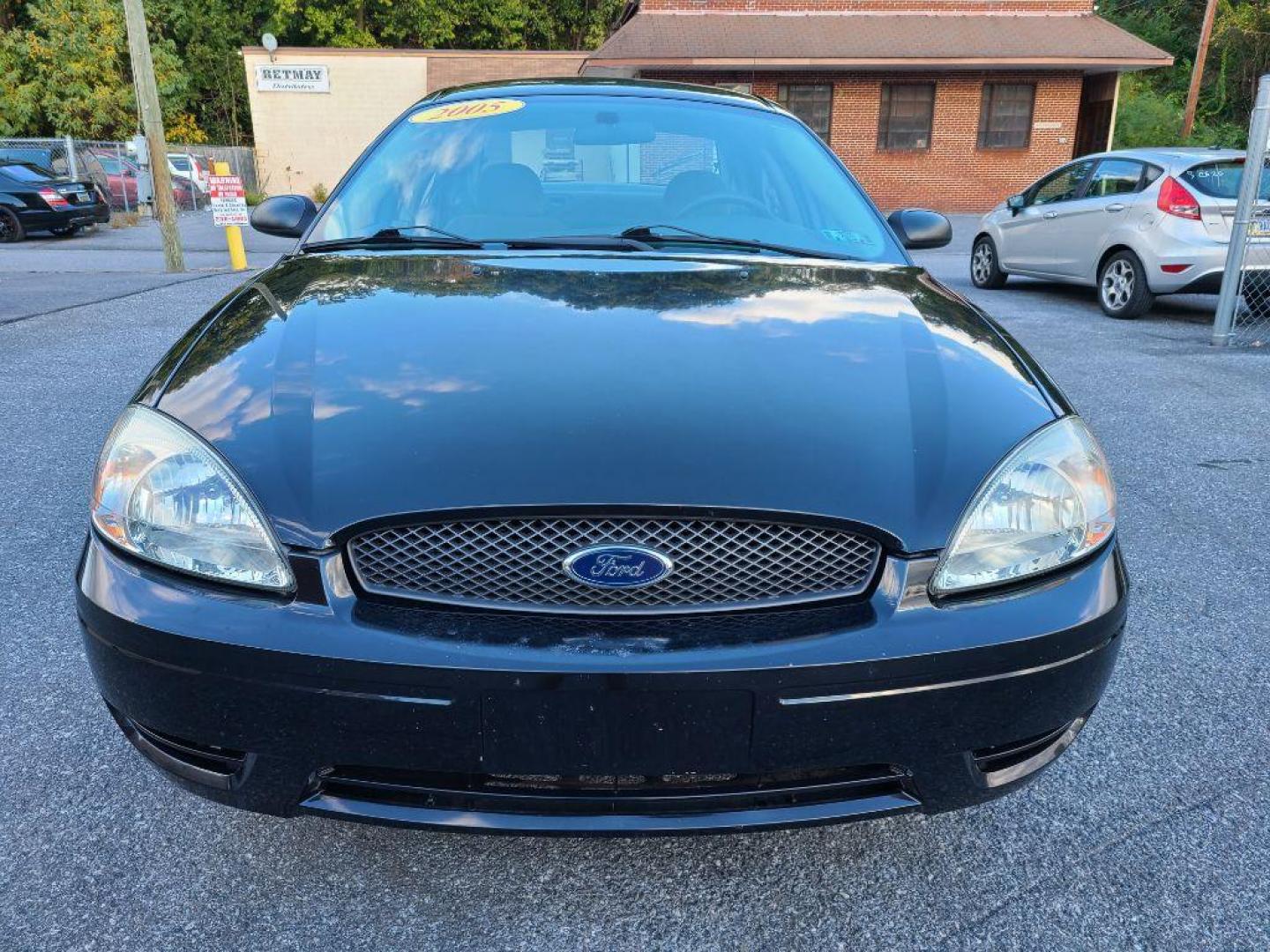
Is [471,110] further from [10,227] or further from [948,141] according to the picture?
[948,141]

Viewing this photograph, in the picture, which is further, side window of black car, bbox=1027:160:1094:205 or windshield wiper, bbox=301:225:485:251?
side window of black car, bbox=1027:160:1094:205

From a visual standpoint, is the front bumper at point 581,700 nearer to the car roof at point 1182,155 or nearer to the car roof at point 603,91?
the car roof at point 603,91

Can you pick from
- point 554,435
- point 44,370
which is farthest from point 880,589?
point 44,370

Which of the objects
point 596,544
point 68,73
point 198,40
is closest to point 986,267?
point 596,544

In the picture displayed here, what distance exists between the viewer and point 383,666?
137 centimetres

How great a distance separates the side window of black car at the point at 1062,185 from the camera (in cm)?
891

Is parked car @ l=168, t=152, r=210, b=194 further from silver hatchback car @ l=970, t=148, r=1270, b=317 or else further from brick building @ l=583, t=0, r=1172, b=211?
Answer: silver hatchback car @ l=970, t=148, r=1270, b=317

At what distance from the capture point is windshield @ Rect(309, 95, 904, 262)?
2609 mm

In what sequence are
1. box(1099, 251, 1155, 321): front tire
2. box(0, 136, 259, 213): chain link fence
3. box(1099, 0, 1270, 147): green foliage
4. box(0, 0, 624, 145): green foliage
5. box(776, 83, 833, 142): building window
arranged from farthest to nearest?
box(0, 0, 624, 145): green foliage < box(1099, 0, 1270, 147): green foliage < box(776, 83, 833, 142): building window < box(0, 136, 259, 213): chain link fence < box(1099, 251, 1155, 321): front tire

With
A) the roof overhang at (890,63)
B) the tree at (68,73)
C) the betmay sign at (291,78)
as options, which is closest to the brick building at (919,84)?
the roof overhang at (890,63)

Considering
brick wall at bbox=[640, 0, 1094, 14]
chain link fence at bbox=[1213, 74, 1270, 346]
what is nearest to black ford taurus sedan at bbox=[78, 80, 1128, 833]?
chain link fence at bbox=[1213, 74, 1270, 346]

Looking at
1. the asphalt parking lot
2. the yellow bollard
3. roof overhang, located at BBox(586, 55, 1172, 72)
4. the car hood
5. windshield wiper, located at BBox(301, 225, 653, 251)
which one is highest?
roof overhang, located at BBox(586, 55, 1172, 72)

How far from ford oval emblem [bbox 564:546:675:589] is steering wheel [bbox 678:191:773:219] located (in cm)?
153

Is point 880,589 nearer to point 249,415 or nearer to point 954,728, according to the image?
point 954,728
